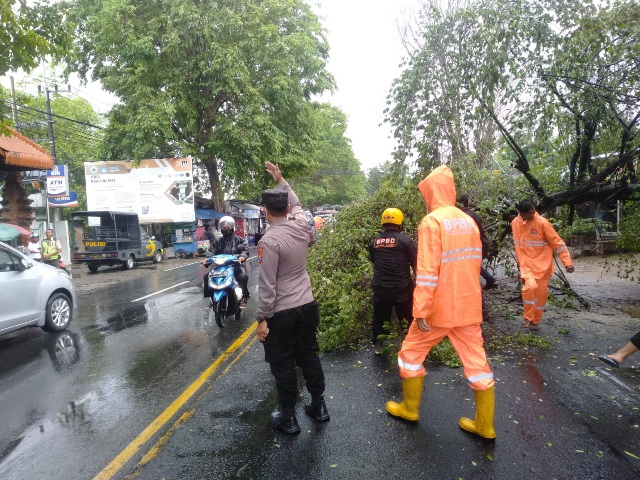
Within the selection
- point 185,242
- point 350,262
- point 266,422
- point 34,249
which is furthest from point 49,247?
point 266,422

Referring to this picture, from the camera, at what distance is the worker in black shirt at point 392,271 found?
504 centimetres

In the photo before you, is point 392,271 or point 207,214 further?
point 207,214

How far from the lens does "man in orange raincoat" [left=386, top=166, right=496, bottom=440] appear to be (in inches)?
132

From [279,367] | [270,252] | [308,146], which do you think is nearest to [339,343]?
[279,367]

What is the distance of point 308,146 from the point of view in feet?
83.8

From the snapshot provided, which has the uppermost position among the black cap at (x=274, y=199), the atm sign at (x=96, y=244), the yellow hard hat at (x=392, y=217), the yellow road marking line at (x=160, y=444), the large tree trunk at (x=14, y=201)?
the large tree trunk at (x=14, y=201)

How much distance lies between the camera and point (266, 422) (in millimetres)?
3789

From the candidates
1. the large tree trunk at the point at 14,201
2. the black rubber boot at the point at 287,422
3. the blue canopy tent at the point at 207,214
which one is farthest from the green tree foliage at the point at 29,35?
the blue canopy tent at the point at 207,214

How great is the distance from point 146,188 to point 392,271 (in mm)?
21133

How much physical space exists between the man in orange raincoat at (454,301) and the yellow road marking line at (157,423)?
2102 millimetres

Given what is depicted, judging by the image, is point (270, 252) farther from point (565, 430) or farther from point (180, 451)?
point (565, 430)

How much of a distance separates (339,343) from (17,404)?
3406 millimetres

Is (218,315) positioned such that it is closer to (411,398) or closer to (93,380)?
(93,380)

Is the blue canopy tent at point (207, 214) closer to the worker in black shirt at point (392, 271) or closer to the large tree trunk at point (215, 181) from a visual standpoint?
the large tree trunk at point (215, 181)
